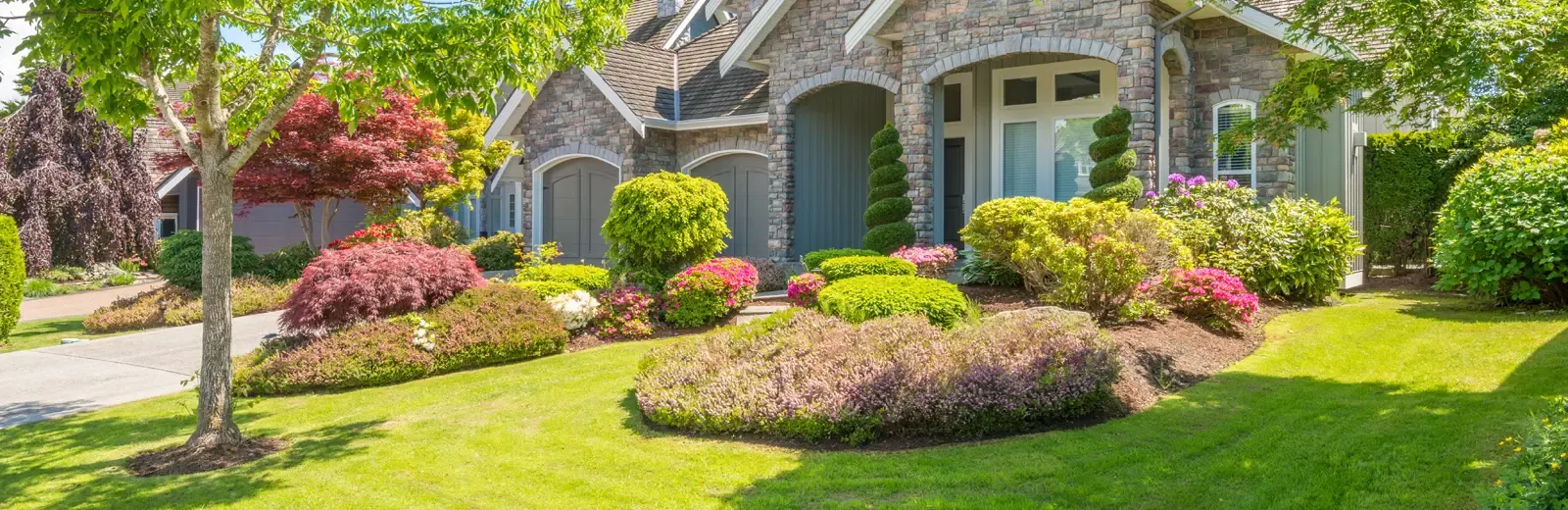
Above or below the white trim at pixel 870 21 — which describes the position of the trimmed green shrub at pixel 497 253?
below

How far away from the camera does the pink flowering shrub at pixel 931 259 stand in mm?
13602

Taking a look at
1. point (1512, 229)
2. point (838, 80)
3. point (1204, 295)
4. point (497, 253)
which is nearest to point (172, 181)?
point (497, 253)

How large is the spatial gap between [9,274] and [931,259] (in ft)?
37.9

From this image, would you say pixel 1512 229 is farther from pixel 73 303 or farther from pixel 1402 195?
pixel 73 303

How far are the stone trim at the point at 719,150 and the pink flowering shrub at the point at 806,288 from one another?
19.5ft

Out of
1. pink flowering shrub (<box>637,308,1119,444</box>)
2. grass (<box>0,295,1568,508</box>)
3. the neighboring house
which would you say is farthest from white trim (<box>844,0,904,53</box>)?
grass (<box>0,295,1568,508</box>)

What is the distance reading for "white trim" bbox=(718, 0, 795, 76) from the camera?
1628 centimetres

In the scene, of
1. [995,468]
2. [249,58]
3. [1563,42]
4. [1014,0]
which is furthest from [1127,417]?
[1014,0]

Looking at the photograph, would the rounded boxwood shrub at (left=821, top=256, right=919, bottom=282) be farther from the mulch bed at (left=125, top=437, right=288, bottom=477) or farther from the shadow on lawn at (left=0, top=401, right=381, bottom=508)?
the mulch bed at (left=125, top=437, right=288, bottom=477)

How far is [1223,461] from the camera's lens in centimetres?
568

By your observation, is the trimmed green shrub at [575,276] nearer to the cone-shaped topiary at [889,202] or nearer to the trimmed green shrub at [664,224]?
the trimmed green shrub at [664,224]

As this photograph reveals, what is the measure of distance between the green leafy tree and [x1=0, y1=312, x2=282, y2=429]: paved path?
120 inches

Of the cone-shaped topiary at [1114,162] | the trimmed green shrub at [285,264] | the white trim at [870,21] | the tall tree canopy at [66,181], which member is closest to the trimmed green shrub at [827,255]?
the cone-shaped topiary at [1114,162]

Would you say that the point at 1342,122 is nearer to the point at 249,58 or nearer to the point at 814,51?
the point at 814,51
